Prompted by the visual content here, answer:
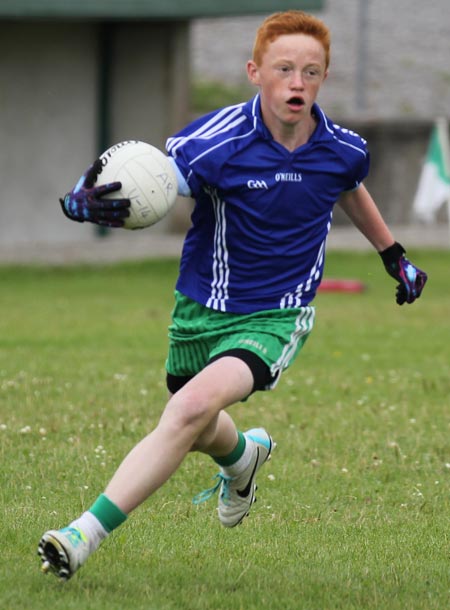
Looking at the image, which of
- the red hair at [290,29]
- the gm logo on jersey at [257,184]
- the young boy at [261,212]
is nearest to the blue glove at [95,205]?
the young boy at [261,212]

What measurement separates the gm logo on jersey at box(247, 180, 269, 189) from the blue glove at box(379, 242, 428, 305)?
908mm

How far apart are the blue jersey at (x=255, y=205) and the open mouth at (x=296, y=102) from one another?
194 mm

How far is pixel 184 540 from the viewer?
6.21 metres

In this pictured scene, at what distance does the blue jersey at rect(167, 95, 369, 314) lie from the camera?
231 inches

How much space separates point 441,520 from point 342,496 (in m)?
0.63

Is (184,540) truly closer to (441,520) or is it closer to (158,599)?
(158,599)

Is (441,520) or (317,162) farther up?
(317,162)

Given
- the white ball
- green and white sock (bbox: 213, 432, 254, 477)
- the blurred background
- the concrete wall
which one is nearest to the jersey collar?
the white ball

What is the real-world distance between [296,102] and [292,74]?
0.12 meters

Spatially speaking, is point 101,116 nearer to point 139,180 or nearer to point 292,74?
point 292,74

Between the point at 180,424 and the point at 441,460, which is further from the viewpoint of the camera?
the point at 441,460

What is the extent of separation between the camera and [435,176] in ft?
65.3

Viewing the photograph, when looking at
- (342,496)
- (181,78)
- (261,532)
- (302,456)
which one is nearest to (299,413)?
(302,456)

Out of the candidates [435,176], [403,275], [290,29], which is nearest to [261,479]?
[403,275]
